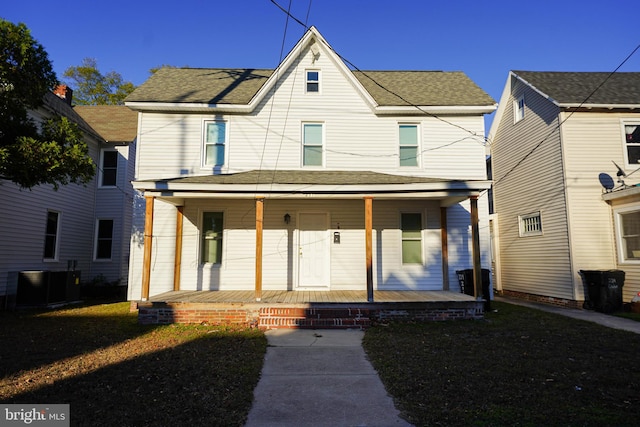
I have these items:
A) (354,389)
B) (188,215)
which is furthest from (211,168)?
(354,389)

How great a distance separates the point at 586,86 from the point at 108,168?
17.4 meters

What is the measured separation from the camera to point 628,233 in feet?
34.9

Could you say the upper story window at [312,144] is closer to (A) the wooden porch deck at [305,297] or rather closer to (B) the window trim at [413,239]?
(B) the window trim at [413,239]

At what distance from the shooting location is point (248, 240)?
10.6 meters

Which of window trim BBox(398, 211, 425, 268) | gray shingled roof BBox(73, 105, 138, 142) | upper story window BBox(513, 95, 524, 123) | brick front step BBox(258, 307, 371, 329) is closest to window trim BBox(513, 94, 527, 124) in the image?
A: upper story window BBox(513, 95, 524, 123)

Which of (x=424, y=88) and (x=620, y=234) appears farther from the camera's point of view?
(x=424, y=88)

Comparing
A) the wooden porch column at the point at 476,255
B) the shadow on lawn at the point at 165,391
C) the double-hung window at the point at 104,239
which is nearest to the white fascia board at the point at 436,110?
the wooden porch column at the point at 476,255

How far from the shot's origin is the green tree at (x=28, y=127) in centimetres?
754

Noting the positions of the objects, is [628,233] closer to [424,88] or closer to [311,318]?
[424,88]

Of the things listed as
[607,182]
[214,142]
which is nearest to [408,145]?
[214,142]

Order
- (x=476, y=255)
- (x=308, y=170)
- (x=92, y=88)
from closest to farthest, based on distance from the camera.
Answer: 1. (x=476, y=255)
2. (x=308, y=170)
3. (x=92, y=88)

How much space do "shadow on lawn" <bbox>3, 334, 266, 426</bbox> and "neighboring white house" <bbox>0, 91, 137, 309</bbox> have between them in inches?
309

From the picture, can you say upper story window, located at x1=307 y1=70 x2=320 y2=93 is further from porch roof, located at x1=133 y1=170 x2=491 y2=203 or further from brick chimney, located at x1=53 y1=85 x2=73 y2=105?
brick chimney, located at x1=53 y1=85 x2=73 y2=105

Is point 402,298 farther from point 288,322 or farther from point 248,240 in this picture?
point 248,240
